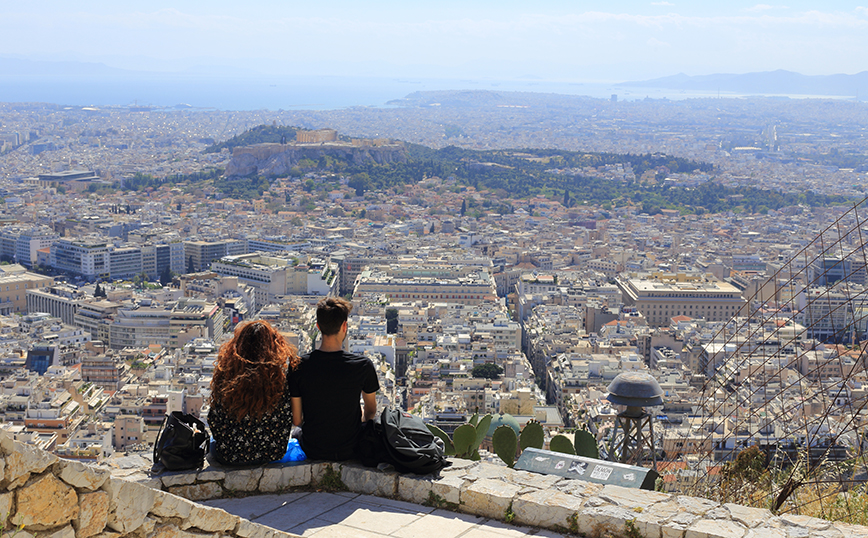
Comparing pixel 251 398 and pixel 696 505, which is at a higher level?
pixel 251 398

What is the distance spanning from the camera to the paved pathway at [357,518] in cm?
240

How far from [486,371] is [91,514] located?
46.4 ft

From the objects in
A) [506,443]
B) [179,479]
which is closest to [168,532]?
[179,479]

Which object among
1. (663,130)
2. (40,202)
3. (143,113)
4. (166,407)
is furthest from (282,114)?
(166,407)

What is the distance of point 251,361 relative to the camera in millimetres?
2547

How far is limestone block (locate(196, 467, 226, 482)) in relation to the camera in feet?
8.43

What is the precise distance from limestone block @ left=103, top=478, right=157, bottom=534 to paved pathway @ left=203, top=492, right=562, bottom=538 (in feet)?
1.76

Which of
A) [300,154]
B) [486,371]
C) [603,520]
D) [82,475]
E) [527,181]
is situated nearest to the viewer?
[82,475]

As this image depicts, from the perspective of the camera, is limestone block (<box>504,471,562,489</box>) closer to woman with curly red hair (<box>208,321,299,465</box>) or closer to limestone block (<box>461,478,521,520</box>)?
limestone block (<box>461,478,521,520</box>)

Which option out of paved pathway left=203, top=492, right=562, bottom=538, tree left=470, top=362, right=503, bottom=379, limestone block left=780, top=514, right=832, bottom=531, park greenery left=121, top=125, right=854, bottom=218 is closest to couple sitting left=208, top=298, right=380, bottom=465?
paved pathway left=203, top=492, right=562, bottom=538

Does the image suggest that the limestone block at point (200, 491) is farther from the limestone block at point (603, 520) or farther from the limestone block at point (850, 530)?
the limestone block at point (850, 530)

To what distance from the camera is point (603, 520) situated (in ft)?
7.77

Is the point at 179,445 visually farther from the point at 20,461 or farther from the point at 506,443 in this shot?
the point at 506,443

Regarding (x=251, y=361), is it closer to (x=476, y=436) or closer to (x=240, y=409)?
(x=240, y=409)
